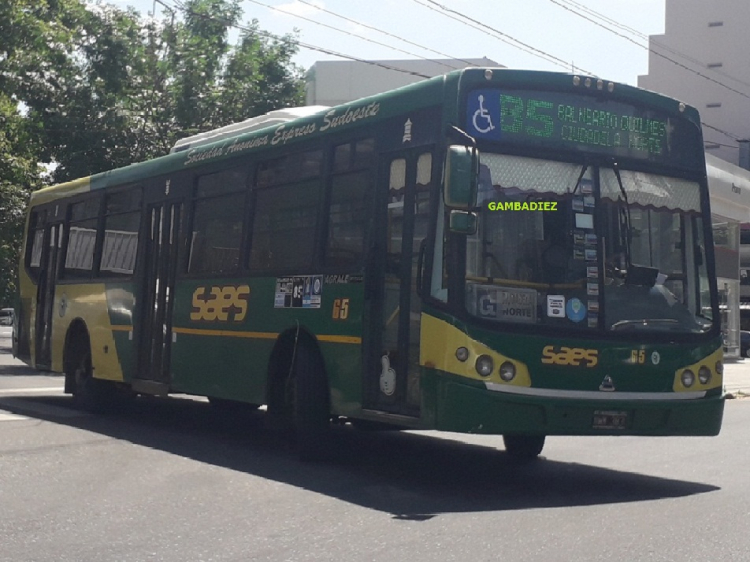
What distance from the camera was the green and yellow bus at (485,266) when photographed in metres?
9.00

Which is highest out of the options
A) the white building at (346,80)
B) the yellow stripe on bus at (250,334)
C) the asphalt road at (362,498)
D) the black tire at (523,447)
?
the white building at (346,80)

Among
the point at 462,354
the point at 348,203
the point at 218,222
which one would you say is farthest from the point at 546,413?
the point at 218,222

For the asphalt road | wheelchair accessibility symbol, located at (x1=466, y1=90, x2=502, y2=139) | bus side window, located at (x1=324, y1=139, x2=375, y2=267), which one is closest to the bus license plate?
the asphalt road

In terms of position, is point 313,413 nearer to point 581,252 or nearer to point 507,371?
point 507,371

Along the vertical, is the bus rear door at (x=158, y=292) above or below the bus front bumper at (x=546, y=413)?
above

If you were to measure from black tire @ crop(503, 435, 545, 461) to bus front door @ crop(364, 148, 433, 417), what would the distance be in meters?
2.09

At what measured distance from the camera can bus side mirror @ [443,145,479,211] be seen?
28.1 feet

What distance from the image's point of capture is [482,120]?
9234mm

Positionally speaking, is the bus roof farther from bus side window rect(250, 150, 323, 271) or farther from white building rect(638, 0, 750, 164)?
white building rect(638, 0, 750, 164)

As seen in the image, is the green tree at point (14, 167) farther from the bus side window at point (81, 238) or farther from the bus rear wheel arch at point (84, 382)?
the bus rear wheel arch at point (84, 382)

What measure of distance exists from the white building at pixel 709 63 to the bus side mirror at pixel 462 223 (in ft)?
199

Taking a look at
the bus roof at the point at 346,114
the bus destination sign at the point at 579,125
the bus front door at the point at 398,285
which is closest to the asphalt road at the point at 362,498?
the bus front door at the point at 398,285

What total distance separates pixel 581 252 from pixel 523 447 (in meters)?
2.79

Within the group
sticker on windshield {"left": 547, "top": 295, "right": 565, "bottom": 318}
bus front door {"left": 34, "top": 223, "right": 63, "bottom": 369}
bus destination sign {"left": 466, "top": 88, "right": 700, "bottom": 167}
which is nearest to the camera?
sticker on windshield {"left": 547, "top": 295, "right": 565, "bottom": 318}
